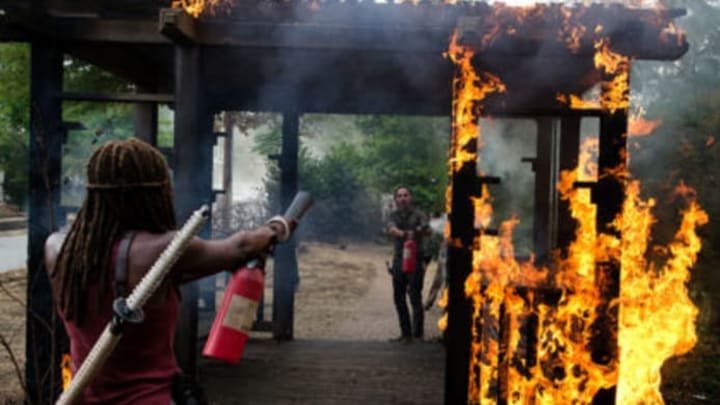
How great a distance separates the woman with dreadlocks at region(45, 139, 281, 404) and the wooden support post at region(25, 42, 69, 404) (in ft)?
9.97

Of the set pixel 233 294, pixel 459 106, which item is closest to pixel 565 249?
pixel 459 106

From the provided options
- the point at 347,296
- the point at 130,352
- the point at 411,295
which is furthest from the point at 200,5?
the point at 347,296

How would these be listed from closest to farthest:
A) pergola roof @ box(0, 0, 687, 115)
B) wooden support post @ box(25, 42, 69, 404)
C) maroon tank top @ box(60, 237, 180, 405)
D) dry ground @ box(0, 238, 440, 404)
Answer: maroon tank top @ box(60, 237, 180, 405) → pergola roof @ box(0, 0, 687, 115) → wooden support post @ box(25, 42, 69, 404) → dry ground @ box(0, 238, 440, 404)

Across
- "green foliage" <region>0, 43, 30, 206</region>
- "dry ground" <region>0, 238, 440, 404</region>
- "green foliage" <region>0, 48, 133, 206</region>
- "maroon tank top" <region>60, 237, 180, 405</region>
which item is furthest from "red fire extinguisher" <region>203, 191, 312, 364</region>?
"green foliage" <region>0, 48, 133, 206</region>

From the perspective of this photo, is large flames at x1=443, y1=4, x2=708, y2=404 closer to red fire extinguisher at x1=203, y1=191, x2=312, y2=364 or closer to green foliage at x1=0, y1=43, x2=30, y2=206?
red fire extinguisher at x1=203, y1=191, x2=312, y2=364

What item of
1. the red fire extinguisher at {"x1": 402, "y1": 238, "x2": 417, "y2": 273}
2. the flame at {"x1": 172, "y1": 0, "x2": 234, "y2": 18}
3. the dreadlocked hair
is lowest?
the red fire extinguisher at {"x1": 402, "y1": 238, "x2": 417, "y2": 273}

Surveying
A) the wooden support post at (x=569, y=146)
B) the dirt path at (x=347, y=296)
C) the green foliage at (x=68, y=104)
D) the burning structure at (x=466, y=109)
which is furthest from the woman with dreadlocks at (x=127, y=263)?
the dirt path at (x=347, y=296)

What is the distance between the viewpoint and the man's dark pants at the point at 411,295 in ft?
29.2

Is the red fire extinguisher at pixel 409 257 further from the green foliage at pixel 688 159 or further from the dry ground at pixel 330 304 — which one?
the green foliage at pixel 688 159

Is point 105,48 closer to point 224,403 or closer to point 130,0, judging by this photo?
point 130,0

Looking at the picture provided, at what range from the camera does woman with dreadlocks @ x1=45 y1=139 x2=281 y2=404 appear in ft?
7.41

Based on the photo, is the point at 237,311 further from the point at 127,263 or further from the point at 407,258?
the point at 407,258

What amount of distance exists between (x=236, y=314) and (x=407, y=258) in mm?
6138

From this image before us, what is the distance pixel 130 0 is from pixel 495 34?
254cm
